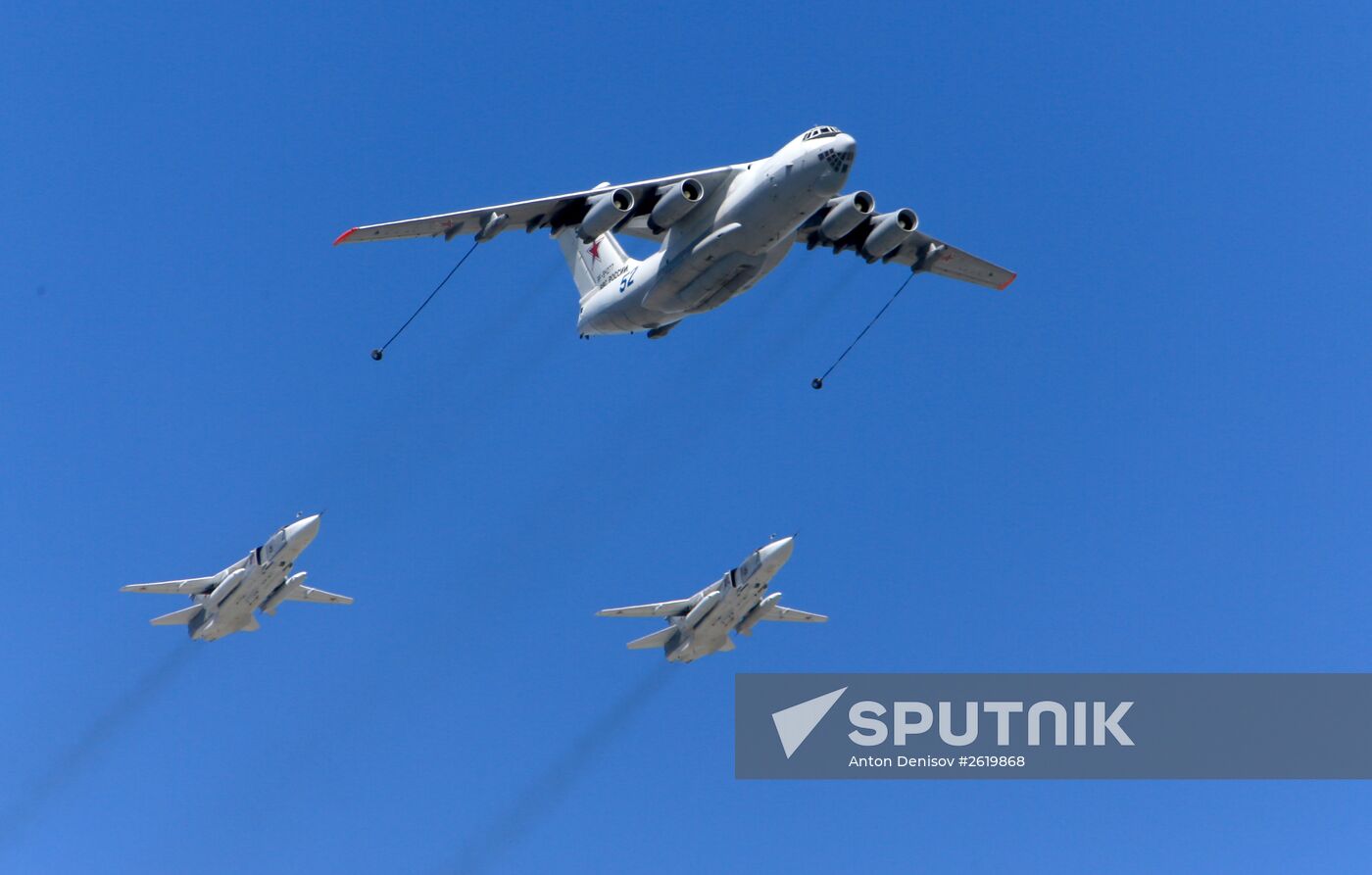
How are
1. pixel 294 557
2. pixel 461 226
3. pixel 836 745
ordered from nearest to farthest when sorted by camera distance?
pixel 461 226, pixel 836 745, pixel 294 557

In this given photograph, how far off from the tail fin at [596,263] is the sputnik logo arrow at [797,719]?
896cm

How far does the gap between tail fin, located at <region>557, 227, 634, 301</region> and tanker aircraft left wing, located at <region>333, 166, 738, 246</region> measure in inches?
129

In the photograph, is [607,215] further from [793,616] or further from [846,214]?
[793,616]

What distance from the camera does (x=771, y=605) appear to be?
4209 centimetres

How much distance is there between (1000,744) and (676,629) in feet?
26.6

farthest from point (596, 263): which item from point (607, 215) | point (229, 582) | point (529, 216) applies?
point (229, 582)

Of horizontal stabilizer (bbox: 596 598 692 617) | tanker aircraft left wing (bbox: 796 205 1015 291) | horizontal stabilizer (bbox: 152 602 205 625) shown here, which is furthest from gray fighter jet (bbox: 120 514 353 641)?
tanker aircraft left wing (bbox: 796 205 1015 291)

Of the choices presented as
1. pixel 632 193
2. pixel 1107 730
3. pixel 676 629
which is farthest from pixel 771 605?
pixel 632 193

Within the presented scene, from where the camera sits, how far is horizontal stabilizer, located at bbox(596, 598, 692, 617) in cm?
4206

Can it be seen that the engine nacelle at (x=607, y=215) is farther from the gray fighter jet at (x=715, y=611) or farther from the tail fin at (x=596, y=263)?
the gray fighter jet at (x=715, y=611)

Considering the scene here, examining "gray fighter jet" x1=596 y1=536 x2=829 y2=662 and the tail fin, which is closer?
the tail fin

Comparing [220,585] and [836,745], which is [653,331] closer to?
[836,745]

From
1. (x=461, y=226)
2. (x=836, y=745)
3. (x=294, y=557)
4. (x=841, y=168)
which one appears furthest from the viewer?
(x=294, y=557)

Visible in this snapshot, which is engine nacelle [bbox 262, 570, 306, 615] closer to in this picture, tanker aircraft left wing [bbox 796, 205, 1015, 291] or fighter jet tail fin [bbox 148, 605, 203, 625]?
fighter jet tail fin [bbox 148, 605, 203, 625]
